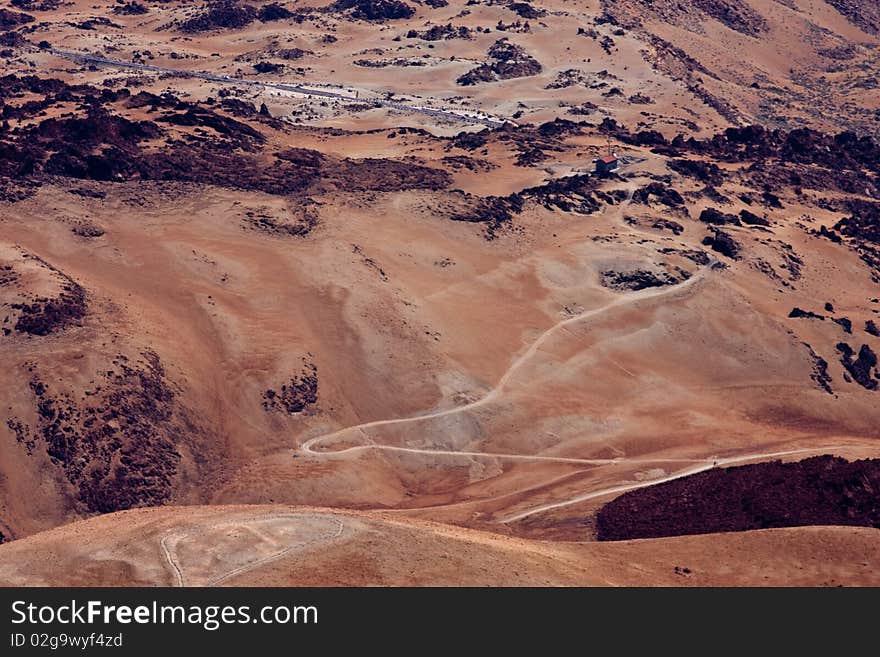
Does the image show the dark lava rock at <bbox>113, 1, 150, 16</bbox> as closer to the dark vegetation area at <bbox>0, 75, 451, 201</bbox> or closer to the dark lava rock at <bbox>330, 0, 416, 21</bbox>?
the dark lava rock at <bbox>330, 0, 416, 21</bbox>

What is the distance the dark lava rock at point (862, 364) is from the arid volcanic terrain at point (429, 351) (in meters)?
0.25

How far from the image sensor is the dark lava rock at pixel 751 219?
102 metres

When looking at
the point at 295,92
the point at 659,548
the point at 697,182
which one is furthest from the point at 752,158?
the point at 659,548

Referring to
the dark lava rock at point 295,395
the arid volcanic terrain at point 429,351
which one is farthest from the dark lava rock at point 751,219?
the dark lava rock at point 295,395

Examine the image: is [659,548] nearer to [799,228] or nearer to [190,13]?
[799,228]

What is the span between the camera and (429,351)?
71562 millimetres

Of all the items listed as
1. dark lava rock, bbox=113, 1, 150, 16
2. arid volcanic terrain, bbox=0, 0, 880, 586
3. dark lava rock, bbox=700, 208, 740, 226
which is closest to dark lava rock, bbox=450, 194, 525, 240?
arid volcanic terrain, bbox=0, 0, 880, 586

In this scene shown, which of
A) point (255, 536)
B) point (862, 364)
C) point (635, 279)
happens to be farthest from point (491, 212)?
point (255, 536)

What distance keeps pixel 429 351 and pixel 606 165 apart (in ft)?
145

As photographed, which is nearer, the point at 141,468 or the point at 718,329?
the point at 141,468

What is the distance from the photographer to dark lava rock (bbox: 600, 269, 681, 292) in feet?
278

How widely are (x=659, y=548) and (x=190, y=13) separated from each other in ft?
556

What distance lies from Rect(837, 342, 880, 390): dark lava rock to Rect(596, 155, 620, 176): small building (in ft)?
114

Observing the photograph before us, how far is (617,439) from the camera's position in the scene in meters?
67.5
